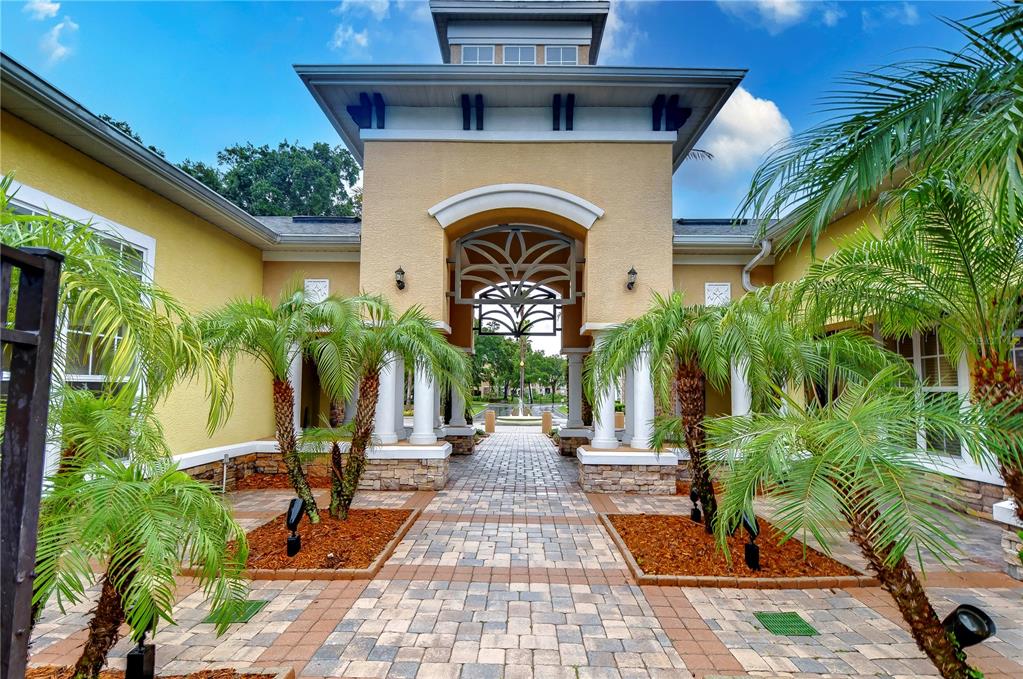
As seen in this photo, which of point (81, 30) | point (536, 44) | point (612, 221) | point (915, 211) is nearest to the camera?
point (915, 211)

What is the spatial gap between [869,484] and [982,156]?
2084 millimetres

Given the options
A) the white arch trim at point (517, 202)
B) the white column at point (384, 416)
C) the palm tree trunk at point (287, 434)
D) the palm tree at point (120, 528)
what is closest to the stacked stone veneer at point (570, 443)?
the white column at point (384, 416)

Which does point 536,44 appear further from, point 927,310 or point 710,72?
point 927,310

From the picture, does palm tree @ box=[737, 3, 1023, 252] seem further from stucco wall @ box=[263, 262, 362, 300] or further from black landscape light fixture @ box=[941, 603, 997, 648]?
stucco wall @ box=[263, 262, 362, 300]

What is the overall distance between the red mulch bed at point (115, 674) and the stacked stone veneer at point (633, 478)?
6910 mm

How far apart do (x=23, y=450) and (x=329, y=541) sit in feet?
16.2

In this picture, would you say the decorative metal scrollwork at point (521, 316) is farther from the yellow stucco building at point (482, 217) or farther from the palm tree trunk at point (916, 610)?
the palm tree trunk at point (916, 610)

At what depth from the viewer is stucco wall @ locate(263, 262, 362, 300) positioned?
36.3 ft

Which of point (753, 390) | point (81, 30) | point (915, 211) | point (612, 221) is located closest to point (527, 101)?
point (612, 221)

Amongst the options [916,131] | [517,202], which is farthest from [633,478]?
[916,131]

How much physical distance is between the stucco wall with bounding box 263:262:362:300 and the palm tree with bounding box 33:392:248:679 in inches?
321

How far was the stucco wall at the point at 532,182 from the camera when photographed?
9.81 m

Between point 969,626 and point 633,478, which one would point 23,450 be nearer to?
point 969,626

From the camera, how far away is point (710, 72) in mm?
9070
